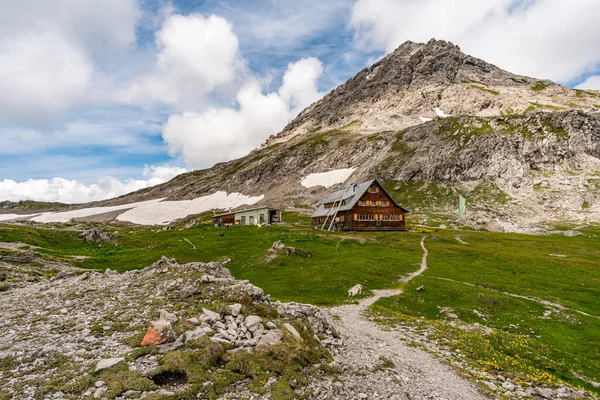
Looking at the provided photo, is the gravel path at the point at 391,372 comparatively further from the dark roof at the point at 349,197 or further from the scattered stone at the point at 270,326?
the dark roof at the point at 349,197

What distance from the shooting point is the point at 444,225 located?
355 ft

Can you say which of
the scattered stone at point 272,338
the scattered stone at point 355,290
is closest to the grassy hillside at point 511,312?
the scattered stone at point 355,290

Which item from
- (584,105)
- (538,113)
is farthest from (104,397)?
(584,105)

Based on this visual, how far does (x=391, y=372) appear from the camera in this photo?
675 inches

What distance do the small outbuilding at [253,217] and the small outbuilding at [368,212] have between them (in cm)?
2145

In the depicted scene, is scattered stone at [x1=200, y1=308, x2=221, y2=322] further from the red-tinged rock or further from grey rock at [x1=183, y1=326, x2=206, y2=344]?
the red-tinged rock

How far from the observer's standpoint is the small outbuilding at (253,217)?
11429 centimetres

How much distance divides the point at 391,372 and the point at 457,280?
3204 cm

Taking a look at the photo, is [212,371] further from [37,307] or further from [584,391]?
[584,391]

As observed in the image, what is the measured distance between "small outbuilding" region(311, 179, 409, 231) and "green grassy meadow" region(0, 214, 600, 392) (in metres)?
18.6

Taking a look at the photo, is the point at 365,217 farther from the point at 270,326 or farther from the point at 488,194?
the point at 270,326

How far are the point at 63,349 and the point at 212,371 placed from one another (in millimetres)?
6351

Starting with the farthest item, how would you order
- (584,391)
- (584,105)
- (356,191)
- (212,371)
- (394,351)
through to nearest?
(584,105), (356,191), (394,351), (584,391), (212,371)

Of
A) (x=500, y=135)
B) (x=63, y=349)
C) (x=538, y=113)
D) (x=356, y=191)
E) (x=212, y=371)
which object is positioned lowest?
(x=212, y=371)
